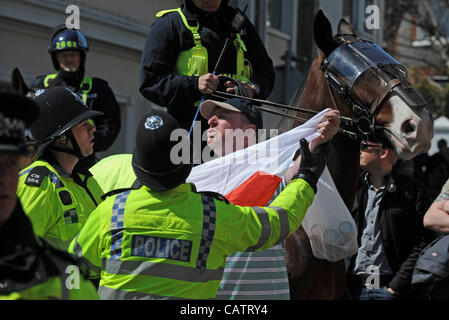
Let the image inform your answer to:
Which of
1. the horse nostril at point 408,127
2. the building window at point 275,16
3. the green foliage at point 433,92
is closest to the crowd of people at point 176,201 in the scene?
the horse nostril at point 408,127

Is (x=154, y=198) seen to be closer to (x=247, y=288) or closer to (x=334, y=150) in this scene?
(x=247, y=288)

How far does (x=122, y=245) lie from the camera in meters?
2.84

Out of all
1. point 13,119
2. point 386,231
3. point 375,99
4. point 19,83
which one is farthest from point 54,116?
point 386,231

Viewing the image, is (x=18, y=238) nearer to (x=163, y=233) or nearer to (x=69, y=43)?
(x=163, y=233)

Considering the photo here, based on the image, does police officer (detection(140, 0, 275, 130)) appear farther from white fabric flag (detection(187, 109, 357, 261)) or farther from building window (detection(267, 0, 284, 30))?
building window (detection(267, 0, 284, 30))

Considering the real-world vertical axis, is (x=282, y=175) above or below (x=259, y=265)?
above

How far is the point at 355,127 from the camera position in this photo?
390 centimetres

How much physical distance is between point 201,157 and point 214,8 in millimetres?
939

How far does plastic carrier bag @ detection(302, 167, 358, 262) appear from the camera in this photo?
3.73 m

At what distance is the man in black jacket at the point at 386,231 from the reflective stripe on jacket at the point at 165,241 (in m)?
2.40

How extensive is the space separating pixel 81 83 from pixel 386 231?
9.25 feet

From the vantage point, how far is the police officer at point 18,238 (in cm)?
189

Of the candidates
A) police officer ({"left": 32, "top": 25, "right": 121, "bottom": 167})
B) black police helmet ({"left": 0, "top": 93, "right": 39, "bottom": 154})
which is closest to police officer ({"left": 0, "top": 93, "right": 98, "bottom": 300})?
black police helmet ({"left": 0, "top": 93, "right": 39, "bottom": 154})

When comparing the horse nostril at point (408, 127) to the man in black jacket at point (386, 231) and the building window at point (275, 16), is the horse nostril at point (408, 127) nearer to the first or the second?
the man in black jacket at point (386, 231)
